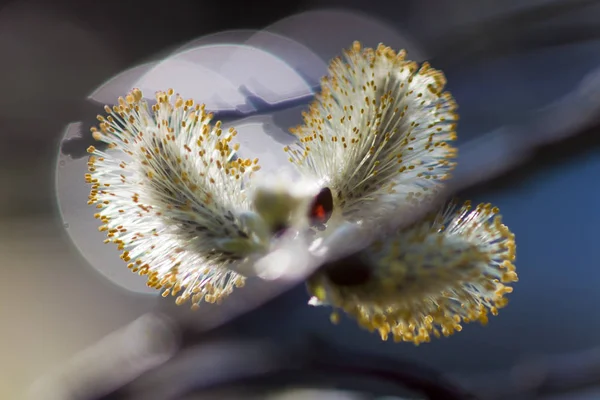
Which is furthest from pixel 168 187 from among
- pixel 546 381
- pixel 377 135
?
pixel 546 381

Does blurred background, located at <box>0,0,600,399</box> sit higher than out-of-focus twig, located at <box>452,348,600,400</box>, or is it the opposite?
blurred background, located at <box>0,0,600,399</box>

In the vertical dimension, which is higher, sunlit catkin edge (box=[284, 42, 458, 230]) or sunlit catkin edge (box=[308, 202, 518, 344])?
sunlit catkin edge (box=[284, 42, 458, 230])

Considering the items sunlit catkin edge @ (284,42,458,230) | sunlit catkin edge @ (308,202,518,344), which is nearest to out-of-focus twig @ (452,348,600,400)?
sunlit catkin edge @ (308,202,518,344)

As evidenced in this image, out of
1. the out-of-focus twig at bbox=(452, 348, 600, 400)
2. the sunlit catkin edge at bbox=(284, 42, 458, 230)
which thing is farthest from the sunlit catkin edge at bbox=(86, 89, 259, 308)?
the out-of-focus twig at bbox=(452, 348, 600, 400)

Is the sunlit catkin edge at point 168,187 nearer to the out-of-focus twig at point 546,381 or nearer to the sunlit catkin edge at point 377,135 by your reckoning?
the sunlit catkin edge at point 377,135

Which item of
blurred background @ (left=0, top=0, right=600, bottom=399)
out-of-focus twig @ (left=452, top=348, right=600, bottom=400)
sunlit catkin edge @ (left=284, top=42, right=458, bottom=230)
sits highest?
blurred background @ (left=0, top=0, right=600, bottom=399)

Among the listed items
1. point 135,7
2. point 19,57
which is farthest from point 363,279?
point 135,7

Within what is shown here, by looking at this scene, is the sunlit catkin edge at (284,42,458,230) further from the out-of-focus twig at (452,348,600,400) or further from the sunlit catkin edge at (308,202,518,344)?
the out-of-focus twig at (452,348,600,400)

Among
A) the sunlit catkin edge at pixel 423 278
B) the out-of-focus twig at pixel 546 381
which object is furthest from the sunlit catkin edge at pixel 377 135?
the out-of-focus twig at pixel 546 381

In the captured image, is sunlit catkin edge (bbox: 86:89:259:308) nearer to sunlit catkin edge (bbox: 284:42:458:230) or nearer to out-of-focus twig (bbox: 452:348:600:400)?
sunlit catkin edge (bbox: 284:42:458:230)
